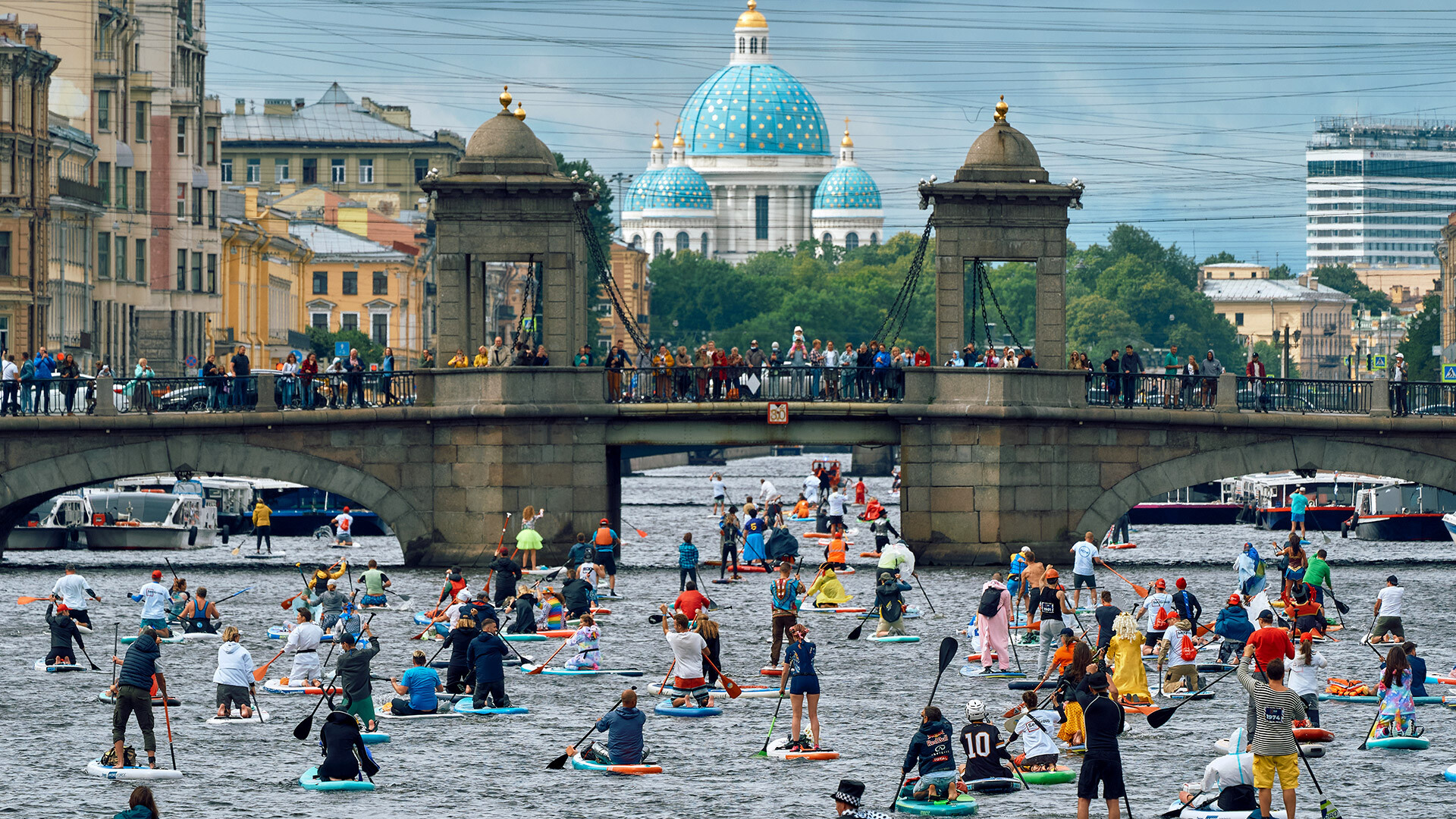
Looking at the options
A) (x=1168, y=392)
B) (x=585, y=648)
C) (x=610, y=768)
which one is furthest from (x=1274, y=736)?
(x=1168, y=392)

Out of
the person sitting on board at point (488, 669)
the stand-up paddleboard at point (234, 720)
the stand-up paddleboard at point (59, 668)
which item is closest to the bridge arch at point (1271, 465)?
the person sitting on board at point (488, 669)

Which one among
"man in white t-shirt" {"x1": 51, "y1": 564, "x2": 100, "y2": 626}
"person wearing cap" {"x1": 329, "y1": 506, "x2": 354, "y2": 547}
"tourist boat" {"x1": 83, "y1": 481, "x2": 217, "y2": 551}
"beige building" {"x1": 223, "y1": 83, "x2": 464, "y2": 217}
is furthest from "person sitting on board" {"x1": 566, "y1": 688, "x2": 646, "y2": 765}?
"beige building" {"x1": 223, "y1": 83, "x2": 464, "y2": 217}

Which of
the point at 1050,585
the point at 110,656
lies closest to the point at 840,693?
the point at 1050,585

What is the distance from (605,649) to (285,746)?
12.0 metres

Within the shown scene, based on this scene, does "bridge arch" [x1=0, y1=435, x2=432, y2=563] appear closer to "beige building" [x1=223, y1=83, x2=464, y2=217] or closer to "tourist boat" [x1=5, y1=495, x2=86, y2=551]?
"tourist boat" [x1=5, y1=495, x2=86, y2=551]

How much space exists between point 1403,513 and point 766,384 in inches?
1149

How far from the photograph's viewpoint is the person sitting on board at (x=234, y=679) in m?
34.5

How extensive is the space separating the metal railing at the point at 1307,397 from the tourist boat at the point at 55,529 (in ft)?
101

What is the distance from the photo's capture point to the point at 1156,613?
4025 cm

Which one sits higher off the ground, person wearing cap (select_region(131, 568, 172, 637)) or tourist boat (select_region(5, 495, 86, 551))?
tourist boat (select_region(5, 495, 86, 551))

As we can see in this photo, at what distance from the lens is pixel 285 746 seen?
33375mm

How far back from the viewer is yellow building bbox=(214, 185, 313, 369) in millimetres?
106000

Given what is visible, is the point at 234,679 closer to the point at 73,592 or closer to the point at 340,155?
the point at 73,592

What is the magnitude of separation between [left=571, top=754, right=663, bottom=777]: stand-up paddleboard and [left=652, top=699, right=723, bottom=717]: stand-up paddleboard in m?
4.47
